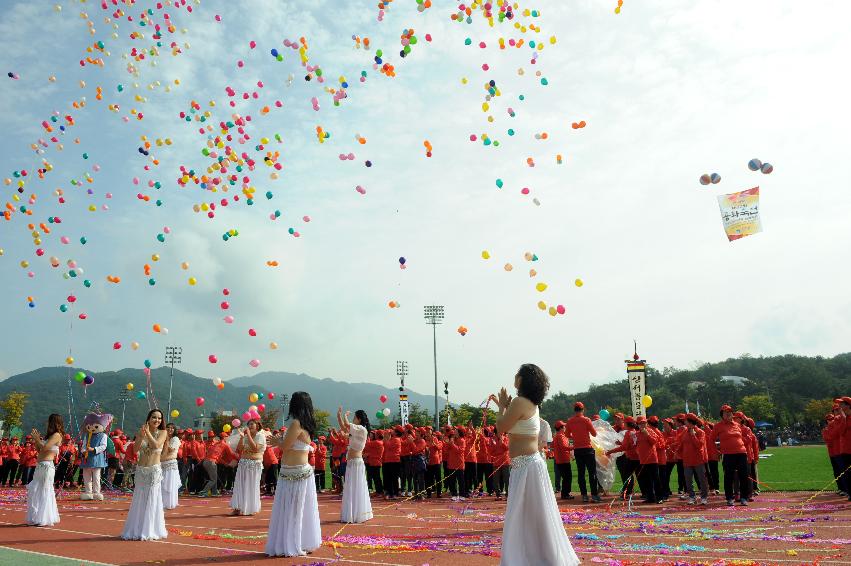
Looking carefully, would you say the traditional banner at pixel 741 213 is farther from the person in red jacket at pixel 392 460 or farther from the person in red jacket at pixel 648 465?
the person in red jacket at pixel 392 460

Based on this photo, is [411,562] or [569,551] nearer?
[569,551]

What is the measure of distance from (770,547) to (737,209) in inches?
364

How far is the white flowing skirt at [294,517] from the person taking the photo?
8.09 metres

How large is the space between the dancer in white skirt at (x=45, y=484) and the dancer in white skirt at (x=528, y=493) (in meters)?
9.12

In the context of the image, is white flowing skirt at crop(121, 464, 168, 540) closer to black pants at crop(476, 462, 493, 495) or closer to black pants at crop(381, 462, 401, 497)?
black pants at crop(381, 462, 401, 497)

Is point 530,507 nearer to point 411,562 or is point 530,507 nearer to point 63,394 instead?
point 411,562

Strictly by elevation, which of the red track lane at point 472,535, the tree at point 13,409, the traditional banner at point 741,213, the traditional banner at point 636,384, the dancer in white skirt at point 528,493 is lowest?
the red track lane at point 472,535

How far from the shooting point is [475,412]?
2411 inches

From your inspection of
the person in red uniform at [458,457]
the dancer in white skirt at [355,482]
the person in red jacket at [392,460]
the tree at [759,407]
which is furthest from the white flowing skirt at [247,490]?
the tree at [759,407]

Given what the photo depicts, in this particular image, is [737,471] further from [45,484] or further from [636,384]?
[45,484]

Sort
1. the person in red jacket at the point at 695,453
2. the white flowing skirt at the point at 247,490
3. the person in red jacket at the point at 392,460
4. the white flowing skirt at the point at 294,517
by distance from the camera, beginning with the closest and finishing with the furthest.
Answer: the white flowing skirt at the point at 294,517 → the person in red jacket at the point at 695,453 → the white flowing skirt at the point at 247,490 → the person in red jacket at the point at 392,460

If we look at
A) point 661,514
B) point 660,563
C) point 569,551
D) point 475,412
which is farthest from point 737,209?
point 475,412

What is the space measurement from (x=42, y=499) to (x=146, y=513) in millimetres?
3165

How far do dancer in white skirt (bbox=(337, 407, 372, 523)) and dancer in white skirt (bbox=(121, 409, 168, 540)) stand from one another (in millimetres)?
3129
